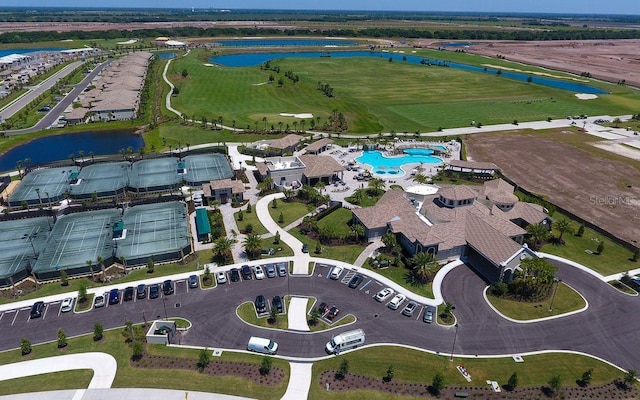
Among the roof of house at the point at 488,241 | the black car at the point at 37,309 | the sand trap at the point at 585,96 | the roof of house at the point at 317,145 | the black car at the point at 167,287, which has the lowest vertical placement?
the black car at the point at 37,309

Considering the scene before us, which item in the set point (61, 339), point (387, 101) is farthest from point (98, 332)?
point (387, 101)

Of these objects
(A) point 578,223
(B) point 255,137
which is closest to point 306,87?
(B) point 255,137

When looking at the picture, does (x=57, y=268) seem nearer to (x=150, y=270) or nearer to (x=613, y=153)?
(x=150, y=270)

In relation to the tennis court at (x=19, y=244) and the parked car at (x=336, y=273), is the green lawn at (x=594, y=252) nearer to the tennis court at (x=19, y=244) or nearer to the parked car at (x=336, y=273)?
the parked car at (x=336, y=273)

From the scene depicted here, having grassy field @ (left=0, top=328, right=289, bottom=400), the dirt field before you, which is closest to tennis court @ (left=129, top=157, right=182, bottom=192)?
grassy field @ (left=0, top=328, right=289, bottom=400)

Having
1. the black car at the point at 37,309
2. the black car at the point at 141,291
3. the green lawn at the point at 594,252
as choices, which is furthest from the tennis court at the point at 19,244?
the green lawn at the point at 594,252

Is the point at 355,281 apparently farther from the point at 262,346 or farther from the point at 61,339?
the point at 61,339
